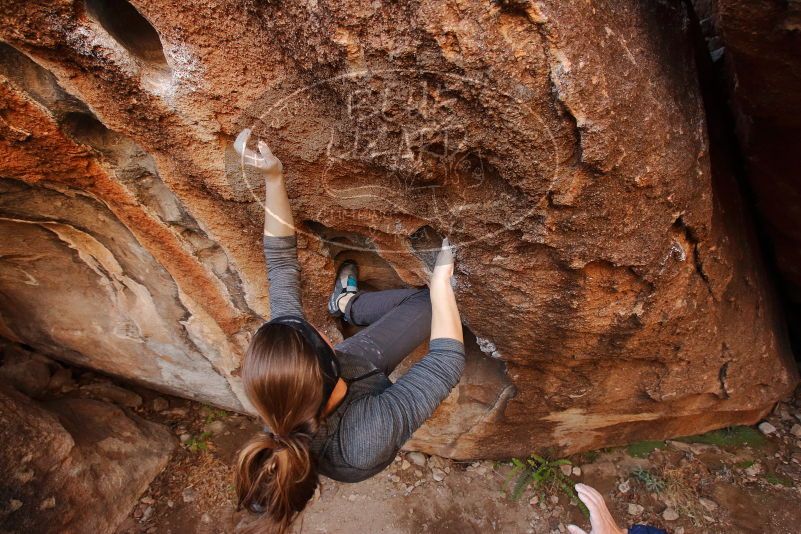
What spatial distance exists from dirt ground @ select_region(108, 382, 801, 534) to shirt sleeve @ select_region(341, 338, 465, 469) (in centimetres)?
201

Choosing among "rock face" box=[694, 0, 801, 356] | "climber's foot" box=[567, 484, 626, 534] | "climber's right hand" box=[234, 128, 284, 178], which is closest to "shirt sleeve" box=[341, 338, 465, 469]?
"climber's right hand" box=[234, 128, 284, 178]

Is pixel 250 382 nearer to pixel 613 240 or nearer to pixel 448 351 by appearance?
pixel 448 351

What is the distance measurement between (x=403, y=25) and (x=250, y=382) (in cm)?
102

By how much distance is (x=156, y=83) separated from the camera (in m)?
1.46

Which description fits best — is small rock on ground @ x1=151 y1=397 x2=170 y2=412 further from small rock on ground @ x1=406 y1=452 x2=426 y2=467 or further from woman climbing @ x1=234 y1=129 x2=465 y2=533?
woman climbing @ x1=234 y1=129 x2=465 y2=533

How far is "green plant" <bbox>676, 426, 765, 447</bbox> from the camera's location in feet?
10.7

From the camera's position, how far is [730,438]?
130 inches

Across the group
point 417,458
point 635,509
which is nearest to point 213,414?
point 417,458

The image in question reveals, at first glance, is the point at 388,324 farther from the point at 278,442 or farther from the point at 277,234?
the point at 278,442

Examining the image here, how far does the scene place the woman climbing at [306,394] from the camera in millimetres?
1235

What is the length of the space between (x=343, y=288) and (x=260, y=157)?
0.88 metres

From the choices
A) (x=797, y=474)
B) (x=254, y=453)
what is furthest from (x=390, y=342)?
(x=797, y=474)

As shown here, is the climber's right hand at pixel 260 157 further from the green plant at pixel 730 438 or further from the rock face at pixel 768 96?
the green plant at pixel 730 438

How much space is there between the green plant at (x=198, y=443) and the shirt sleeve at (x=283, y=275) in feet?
7.74
